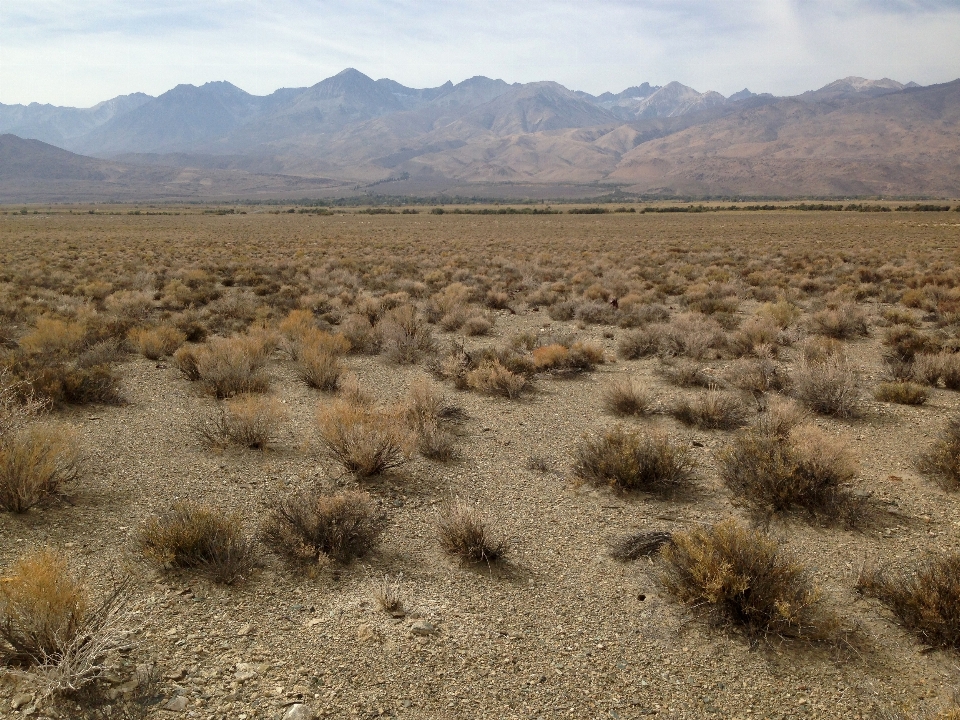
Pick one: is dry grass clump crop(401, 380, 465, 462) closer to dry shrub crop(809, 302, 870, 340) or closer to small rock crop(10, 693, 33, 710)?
small rock crop(10, 693, 33, 710)

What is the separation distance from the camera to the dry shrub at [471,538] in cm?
535

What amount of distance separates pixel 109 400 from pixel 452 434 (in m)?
5.46

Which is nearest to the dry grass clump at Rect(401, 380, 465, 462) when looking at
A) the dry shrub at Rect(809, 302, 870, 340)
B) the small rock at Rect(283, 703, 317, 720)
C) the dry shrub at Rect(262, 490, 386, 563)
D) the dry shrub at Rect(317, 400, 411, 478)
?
the dry shrub at Rect(317, 400, 411, 478)

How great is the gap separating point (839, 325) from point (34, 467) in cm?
1535

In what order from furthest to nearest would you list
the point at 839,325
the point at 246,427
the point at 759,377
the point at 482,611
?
the point at 839,325
the point at 759,377
the point at 246,427
the point at 482,611

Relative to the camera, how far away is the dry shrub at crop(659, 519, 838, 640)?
170 inches

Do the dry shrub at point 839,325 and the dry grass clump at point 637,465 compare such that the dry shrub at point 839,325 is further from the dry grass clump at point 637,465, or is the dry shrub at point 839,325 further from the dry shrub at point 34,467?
the dry shrub at point 34,467

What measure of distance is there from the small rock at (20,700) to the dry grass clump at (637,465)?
5.21 meters

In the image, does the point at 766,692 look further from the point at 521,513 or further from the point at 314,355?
the point at 314,355

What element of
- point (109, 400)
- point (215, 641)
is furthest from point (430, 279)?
point (215, 641)

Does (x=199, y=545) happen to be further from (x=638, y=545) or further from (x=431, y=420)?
(x=638, y=545)

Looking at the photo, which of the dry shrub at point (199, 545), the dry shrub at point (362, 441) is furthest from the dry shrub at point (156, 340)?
the dry shrub at point (199, 545)

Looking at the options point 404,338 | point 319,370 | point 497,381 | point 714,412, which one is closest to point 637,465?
point 714,412

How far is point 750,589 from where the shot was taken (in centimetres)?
450
